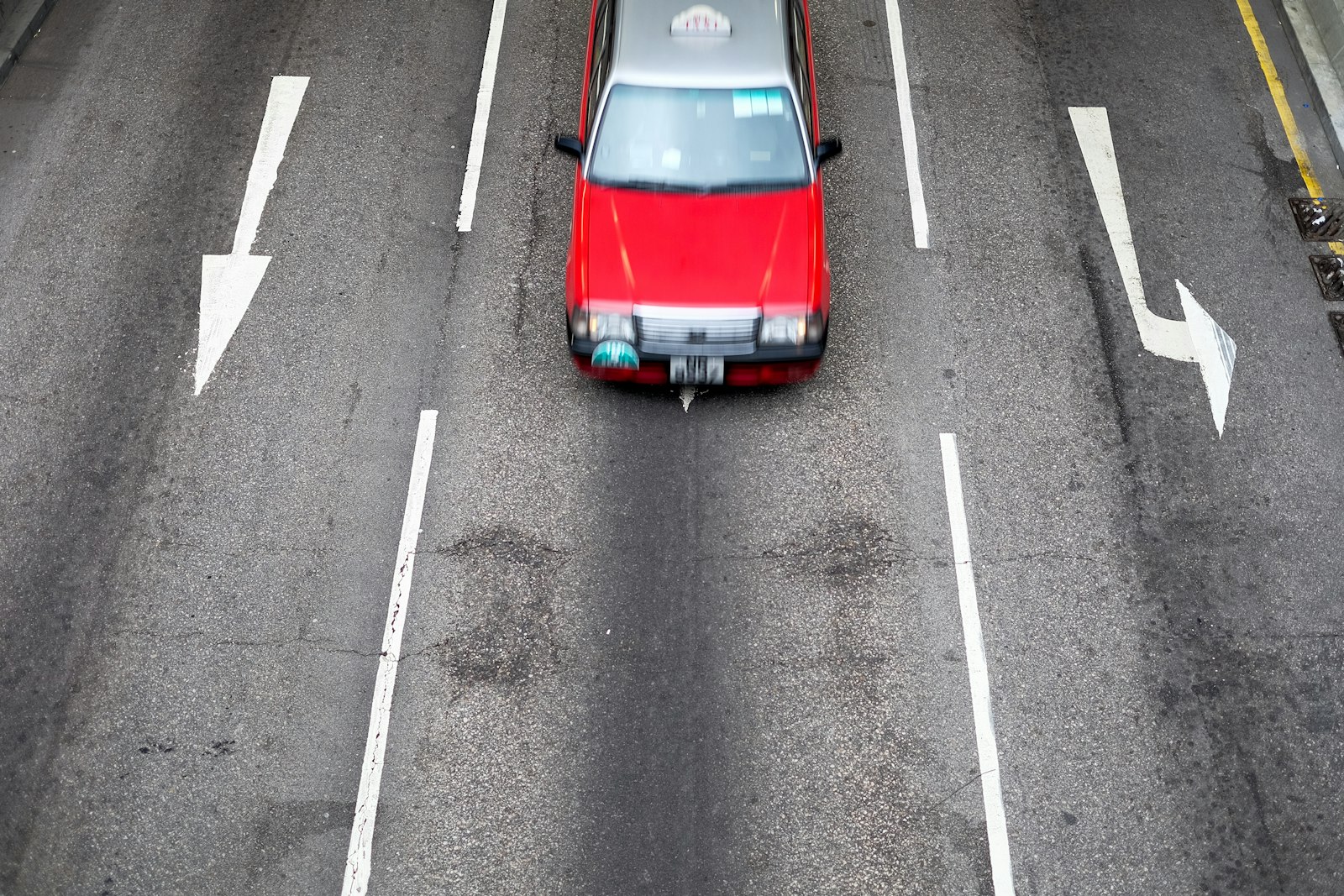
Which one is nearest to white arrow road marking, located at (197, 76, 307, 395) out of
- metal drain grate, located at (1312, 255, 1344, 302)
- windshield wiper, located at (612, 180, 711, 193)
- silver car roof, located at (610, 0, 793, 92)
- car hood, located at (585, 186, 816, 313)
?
car hood, located at (585, 186, 816, 313)

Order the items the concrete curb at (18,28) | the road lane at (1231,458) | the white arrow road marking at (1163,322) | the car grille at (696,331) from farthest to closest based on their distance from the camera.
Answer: the concrete curb at (18,28), the white arrow road marking at (1163,322), the car grille at (696,331), the road lane at (1231,458)

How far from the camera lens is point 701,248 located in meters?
7.20

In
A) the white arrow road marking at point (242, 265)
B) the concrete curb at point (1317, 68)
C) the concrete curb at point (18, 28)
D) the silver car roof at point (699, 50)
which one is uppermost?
the silver car roof at point (699, 50)

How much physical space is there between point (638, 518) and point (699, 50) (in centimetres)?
348

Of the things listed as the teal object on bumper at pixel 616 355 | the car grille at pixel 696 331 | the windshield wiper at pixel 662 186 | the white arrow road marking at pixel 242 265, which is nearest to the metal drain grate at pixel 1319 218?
the car grille at pixel 696 331

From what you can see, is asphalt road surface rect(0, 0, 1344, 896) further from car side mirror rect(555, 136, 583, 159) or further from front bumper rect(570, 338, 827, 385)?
car side mirror rect(555, 136, 583, 159)

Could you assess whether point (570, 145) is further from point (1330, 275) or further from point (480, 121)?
point (1330, 275)

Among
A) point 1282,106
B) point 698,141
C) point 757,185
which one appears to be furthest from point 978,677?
point 1282,106

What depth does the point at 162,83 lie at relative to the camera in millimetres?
9508

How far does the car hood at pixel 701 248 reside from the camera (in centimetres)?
709

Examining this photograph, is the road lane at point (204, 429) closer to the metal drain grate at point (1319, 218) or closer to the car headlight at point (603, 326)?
the car headlight at point (603, 326)

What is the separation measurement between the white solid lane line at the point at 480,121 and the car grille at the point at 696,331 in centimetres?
237

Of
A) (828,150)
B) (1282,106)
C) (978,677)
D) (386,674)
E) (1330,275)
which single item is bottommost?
(386,674)

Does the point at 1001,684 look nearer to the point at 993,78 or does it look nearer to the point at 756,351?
the point at 756,351
